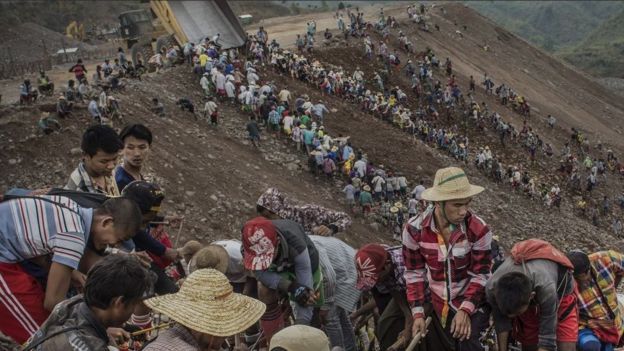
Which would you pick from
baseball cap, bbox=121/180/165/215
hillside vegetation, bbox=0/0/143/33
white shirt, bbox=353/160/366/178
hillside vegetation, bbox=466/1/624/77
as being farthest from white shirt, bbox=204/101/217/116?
hillside vegetation, bbox=466/1/624/77

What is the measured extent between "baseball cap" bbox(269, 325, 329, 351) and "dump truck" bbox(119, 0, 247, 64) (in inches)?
762

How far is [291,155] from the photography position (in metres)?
16.6

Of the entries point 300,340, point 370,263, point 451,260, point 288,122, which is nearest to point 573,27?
point 288,122

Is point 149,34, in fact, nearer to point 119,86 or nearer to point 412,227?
point 119,86

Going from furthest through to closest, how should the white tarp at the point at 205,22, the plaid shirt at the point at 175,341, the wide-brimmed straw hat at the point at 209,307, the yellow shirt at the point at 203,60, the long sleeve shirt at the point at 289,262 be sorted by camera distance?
the white tarp at the point at 205,22 → the yellow shirt at the point at 203,60 → the long sleeve shirt at the point at 289,262 → the wide-brimmed straw hat at the point at 209,307 → the plaid shirt at the point at 175,341

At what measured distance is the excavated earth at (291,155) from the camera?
12406mm

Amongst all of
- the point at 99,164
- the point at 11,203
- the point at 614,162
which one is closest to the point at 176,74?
the point at 99,164

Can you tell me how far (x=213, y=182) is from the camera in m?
13.6

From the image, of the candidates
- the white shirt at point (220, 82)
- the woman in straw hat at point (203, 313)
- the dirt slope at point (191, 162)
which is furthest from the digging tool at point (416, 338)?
the white shirt at point (220, 82)

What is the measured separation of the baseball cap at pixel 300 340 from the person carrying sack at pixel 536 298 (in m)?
1.23

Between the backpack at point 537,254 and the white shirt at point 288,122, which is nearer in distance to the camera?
the backpack at point 537,254

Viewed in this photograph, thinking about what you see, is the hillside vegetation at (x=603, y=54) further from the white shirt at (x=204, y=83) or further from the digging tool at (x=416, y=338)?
the digging tool at (x=416, y=338)

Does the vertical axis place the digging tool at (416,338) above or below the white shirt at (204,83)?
above

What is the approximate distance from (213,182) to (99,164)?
9.25m
